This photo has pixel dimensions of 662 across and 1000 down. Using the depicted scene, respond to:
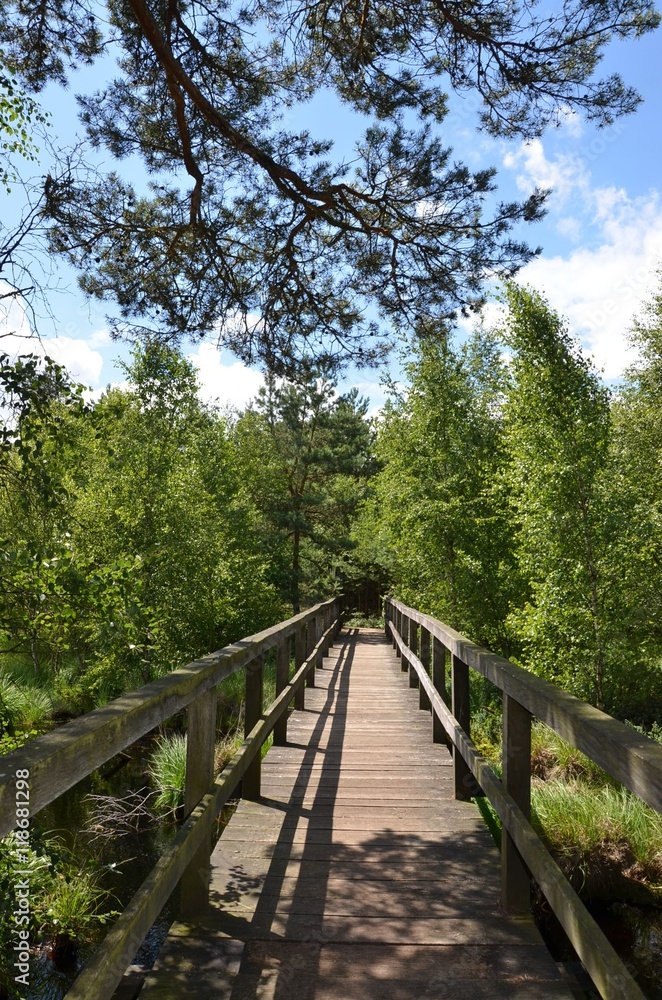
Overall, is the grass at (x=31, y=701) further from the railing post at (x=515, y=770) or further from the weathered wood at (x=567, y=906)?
the weathered wood at (x=567, y=906)

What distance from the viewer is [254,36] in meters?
5.97

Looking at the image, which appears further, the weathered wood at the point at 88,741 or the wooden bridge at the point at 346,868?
the wooden bridge at the point at 346,868

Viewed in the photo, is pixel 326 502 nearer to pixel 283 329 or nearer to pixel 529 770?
pixel 283 329

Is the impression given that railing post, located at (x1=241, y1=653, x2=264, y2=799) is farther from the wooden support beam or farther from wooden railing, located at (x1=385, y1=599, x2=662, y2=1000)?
the wooden support beam

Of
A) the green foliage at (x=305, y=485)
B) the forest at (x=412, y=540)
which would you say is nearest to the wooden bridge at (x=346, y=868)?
the forest at (x=412, y=540)

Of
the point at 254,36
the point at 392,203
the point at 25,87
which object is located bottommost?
the point at 392,203

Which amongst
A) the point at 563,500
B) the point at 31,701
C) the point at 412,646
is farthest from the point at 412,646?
the point at 31,701

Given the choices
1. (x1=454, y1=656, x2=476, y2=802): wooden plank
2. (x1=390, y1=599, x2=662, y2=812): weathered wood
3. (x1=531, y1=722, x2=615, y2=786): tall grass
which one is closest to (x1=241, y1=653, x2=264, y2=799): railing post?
(x1=454, y1=656, x2=476, y2=802): wooden plank

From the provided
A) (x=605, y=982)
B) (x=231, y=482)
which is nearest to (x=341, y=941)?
Result: (x=605, y=982)

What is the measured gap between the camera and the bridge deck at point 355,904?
94.0 inches

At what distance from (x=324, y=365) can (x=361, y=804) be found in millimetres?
4088

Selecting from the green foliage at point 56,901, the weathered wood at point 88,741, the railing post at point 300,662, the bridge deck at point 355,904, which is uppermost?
the weathered wood at point 88,741

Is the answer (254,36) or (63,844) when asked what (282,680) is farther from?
(254,36)

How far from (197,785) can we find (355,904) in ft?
2.77
